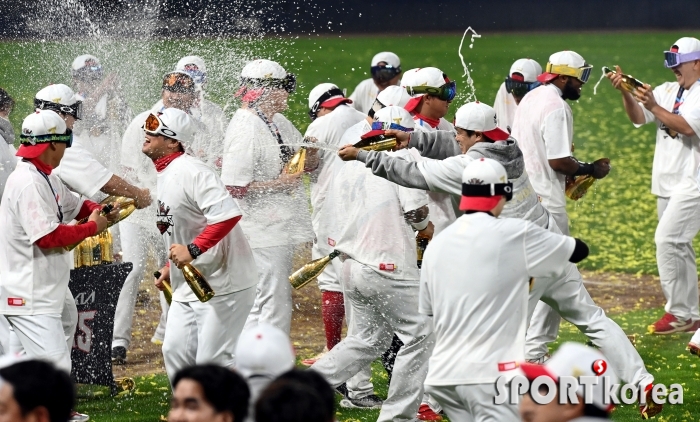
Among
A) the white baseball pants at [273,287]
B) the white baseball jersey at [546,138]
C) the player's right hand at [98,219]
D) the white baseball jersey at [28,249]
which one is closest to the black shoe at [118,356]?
the white baseball pants at [273,287]

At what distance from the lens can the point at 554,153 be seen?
1013 centimetres

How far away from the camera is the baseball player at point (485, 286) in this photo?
6.02 metres

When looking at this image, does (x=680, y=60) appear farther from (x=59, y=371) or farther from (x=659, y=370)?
(x=59, y=371)

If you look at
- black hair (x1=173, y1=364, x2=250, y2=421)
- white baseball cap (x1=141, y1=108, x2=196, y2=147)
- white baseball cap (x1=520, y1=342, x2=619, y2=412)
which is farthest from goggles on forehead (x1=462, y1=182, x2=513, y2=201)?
white baseball cap (x1=141, y1=108, x2=196, y2=147)

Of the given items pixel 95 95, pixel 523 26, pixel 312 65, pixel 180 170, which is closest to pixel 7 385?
pixel 180 170

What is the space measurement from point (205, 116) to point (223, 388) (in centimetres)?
626

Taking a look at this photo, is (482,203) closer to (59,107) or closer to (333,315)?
(333,315)

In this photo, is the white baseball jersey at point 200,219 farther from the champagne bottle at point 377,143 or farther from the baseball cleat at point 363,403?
the baseball cleat at point 363,403

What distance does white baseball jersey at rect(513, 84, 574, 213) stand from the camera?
33.1ft

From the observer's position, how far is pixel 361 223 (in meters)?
8.16

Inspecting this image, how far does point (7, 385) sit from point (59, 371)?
0.70ft

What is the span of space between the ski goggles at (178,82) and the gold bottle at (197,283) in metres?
3.11

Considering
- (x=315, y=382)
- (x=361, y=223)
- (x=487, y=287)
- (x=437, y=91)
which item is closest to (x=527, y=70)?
(x=437, y=91)

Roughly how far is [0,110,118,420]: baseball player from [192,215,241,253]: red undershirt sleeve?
27.3 inches
